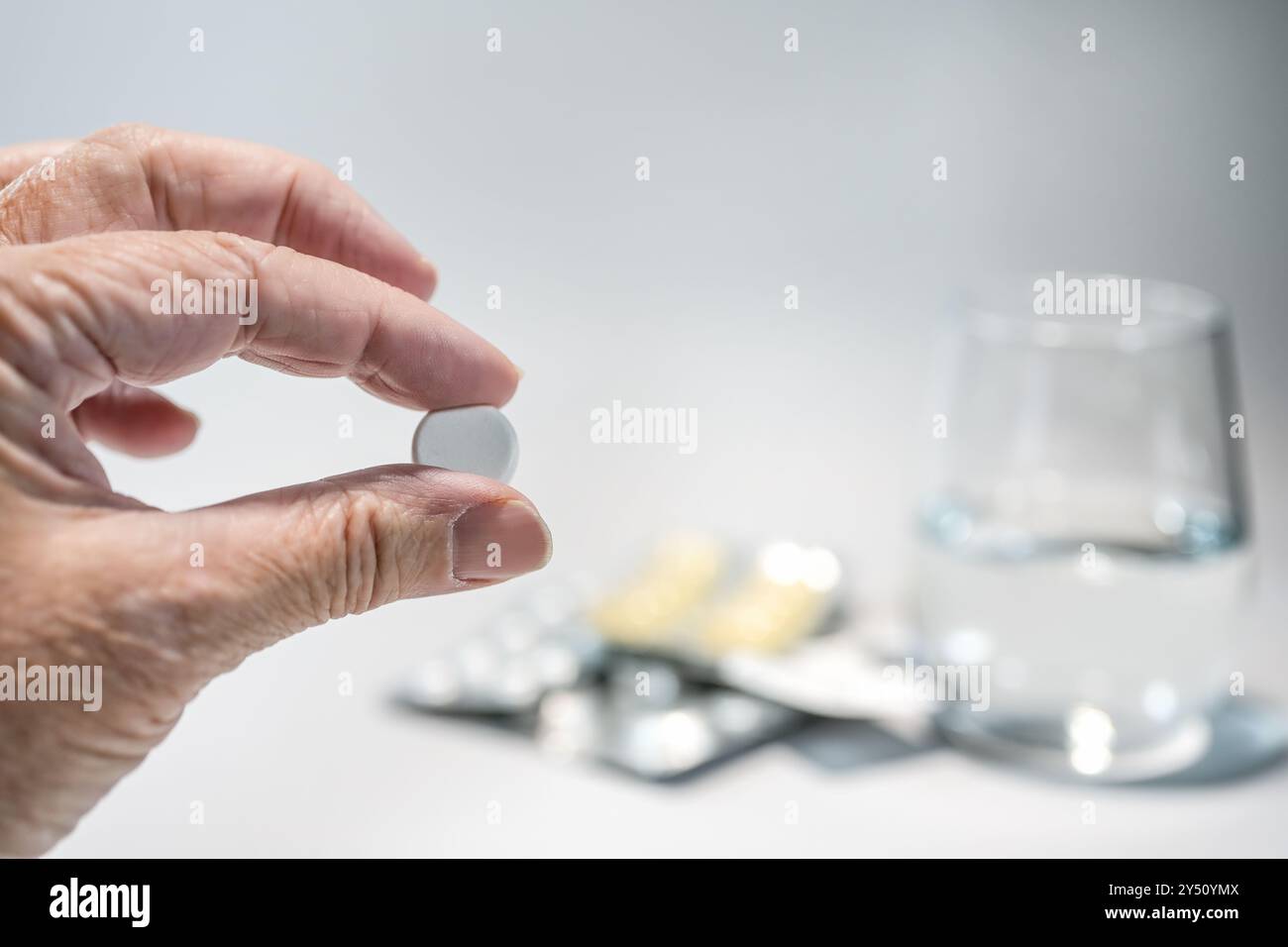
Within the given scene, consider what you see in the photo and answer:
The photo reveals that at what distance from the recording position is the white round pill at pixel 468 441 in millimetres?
432

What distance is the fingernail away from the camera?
1.34ft

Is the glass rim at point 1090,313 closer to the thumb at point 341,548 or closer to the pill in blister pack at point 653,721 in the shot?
the pill in blister pack at point 653,721

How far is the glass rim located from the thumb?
0.35 m

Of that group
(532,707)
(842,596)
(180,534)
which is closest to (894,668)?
(842,596)

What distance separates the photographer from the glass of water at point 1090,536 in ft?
2.16

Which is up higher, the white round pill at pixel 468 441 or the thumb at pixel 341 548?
the white round pill at pixel 468 441

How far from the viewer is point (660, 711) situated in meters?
0.71

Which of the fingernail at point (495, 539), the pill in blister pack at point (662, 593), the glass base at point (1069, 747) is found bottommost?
the glass base at point (1069, 747)

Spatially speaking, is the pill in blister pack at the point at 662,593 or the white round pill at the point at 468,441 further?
the pill in blister pack at the point at 662,593

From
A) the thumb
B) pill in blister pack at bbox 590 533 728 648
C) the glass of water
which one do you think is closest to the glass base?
the glass of water

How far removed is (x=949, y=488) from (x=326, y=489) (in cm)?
42

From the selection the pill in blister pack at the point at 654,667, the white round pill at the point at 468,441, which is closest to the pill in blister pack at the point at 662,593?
the pill in blister pack at the point at 654,667

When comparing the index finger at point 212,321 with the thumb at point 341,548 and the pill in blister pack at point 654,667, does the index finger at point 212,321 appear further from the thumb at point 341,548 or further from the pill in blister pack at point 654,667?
the pill in blister pack at point 654,667

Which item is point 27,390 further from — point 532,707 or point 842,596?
point 842,596
